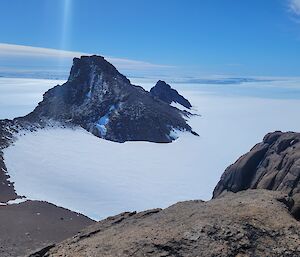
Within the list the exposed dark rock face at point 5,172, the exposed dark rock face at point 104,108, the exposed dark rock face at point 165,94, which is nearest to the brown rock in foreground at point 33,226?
the exposed dark rock face at point 5,172

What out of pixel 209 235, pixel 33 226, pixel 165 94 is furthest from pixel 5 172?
pixel 165 94

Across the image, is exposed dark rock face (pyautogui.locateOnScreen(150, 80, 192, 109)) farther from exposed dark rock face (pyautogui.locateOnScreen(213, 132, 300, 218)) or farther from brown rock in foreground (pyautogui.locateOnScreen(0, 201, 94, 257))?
exposed dark rock face (pyautogui.locateOnScreen(213, 132, 300, 218))

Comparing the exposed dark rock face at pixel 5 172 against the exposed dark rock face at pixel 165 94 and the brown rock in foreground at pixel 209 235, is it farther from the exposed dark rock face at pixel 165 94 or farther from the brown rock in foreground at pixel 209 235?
the exposed dark rock face at pixel 165 94

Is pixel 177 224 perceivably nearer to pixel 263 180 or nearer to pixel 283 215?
pixel 283 215

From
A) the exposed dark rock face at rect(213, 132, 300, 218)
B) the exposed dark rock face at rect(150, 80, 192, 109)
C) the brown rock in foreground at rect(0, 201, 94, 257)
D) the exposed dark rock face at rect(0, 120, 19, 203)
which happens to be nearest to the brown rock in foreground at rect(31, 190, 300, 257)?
the brown rock in foreground at rect(0, 201, 94, 257)

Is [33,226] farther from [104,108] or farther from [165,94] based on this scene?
[165,94]

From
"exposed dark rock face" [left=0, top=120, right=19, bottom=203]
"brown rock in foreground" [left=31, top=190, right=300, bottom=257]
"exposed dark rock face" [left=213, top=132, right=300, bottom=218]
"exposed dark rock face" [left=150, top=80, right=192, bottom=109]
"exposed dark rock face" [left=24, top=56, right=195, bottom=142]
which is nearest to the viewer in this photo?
"brown rock in foreground" [left=31, top=190, right=300, bottom=257]
